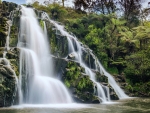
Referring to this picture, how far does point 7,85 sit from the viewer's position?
15.9m

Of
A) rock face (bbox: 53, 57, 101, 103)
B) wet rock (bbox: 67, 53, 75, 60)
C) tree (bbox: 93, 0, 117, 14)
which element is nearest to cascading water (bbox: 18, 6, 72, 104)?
rock face (bbox: 53, 57, 101, 103)

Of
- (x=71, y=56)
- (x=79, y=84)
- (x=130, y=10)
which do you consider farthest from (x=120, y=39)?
(x=79, y=84)

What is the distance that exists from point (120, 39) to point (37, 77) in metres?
16.1

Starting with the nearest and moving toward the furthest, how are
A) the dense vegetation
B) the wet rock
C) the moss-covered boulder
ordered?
the moss-covered boulder, the wet rock, the dense vegetation

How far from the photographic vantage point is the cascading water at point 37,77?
55.6 feet

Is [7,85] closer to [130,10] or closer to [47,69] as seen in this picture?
[47,69]

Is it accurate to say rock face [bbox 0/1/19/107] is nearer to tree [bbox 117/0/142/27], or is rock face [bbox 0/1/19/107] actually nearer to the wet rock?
the wet rock

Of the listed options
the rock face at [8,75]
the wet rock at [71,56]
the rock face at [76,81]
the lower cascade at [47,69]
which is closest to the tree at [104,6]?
the lower cascade at [47,69]

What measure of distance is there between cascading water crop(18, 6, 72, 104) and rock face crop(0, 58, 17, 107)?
26.0 inches

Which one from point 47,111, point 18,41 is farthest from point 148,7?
point 47,111

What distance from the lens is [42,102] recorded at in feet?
55.2

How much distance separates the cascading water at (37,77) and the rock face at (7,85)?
0.66m

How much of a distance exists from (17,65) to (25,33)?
19.0ft

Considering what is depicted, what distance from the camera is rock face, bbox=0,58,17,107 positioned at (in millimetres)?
15664
